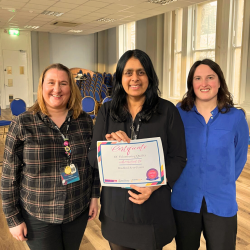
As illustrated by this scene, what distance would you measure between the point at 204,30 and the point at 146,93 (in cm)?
927

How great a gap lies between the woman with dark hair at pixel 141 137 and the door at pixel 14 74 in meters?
13.3

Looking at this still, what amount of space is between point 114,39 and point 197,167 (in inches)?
527

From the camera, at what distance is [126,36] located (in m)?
13.7

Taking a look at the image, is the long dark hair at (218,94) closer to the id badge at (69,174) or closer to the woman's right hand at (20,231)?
the id badge at (69,174)

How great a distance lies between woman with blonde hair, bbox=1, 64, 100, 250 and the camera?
1.37 metres

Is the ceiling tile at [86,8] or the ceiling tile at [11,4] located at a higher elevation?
the ceiling tile at [86,8]

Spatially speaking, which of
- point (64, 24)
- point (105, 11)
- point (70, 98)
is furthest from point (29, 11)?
point (70, 98)

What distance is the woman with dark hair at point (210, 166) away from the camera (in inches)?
56.8

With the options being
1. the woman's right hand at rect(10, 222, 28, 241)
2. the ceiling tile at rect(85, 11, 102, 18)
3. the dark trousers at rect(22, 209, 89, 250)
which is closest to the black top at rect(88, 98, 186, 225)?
the dark trousers at rect(22, 209, 89, 250)

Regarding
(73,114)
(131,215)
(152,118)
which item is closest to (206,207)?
(131,215)

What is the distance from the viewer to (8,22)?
10805 mm

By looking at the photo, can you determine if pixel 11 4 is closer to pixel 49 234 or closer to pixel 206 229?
pixel 49 234

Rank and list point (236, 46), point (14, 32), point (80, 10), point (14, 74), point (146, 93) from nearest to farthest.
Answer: point (146, 93) < point (236, 46) < point (80, 10) < point (14, 32) < point (14, 74)

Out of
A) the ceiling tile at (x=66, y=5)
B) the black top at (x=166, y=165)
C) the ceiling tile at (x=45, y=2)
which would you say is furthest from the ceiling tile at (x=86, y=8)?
the black top at (x=166, y=165)
